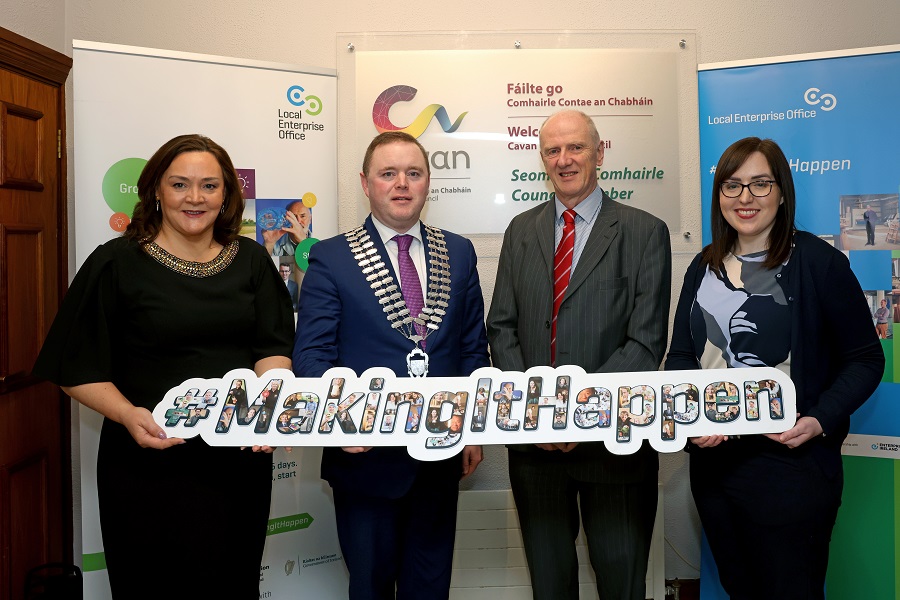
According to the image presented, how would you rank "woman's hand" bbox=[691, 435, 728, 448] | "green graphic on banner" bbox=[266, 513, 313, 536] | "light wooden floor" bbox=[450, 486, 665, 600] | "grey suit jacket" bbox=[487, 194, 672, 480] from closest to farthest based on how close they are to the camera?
"woman's hand" bbox=[691, 435, 728, 448], "grey suit jacket" bbox=[487, 194, 672, 480], "green graphic on banner" bbox=[266, 513, 313, 536], "light wooden floor" bbox=[450, 486, 665, 600]

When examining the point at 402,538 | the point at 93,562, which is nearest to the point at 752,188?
the point at 402,538

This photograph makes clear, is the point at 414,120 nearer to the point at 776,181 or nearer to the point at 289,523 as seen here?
the point at 776,181

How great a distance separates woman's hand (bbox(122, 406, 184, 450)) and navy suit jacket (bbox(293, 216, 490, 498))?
0.46 meters

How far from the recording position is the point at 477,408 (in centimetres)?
216

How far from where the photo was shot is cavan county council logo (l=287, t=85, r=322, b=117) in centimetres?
337

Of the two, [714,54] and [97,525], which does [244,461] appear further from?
[714,54]

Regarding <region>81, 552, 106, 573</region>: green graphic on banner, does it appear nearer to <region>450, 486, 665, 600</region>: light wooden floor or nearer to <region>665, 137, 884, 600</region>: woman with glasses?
<region>450, 486, 665, 600</region>: light wooden floor

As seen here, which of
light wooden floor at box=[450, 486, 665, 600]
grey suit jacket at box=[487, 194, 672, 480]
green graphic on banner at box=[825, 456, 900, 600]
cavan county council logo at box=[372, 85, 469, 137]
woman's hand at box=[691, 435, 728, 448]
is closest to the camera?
woman's hand at box=[691, 435, 728, 448]

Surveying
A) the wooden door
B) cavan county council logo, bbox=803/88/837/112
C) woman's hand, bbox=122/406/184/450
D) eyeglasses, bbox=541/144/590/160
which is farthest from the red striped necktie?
the wooden door

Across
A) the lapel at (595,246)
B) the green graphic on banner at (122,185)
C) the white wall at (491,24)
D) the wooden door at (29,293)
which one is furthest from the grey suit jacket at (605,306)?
the wooden door at (29,293)

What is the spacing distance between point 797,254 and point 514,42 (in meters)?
2.02

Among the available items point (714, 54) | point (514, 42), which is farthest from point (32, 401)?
point (714, 54)

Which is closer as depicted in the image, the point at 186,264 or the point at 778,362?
the point at 778,362

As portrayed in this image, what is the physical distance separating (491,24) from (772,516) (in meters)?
2.72
